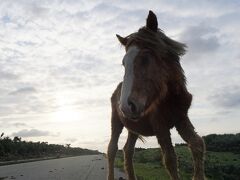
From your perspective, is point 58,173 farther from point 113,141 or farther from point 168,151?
point 168,151

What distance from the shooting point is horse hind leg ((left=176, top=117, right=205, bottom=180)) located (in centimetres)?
604

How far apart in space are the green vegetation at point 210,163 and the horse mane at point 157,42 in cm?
486

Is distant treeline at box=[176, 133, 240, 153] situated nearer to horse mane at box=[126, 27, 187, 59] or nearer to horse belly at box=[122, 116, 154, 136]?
horse belly at box=[122, 116, 154, 136]

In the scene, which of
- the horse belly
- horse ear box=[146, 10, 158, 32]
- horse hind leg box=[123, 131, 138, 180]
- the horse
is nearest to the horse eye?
the horse

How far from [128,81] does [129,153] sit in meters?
4.05

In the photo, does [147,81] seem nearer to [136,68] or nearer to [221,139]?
[136,68]

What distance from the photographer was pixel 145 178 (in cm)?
1235

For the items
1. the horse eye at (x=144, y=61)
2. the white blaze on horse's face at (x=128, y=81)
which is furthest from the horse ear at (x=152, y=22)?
the horse eye at (x=144, y=61)

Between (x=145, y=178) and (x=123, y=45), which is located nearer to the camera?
(x=123, y=45)

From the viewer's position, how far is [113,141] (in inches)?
374

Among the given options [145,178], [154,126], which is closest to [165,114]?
[154,126]

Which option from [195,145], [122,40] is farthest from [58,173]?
[195,145]

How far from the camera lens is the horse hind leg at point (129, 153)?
913 centimetres

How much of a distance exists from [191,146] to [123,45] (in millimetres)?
1734
